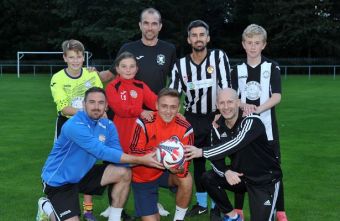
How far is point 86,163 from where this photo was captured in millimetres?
4973

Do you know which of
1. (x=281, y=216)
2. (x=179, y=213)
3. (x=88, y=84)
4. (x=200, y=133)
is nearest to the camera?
(x=179, y=213)

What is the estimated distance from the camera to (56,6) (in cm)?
4994

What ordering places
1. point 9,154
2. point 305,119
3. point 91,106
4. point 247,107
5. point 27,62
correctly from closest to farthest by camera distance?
point 91,106
point 247,107
point 9,154
point 305,119
point 27,62

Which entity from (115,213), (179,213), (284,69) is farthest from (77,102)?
(284,69)

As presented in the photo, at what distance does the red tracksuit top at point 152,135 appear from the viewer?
5098 millimetres

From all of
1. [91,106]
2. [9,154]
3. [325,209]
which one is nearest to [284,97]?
[9,154]

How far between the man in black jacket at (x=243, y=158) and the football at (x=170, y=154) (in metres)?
0.13

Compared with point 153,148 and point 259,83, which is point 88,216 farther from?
point 259,83

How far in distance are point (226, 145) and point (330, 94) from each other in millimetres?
17517

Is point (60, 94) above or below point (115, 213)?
above

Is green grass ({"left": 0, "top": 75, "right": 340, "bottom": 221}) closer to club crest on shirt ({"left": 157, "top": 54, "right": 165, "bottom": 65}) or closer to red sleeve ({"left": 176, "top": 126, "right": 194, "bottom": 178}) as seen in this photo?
red sleeve ({"left": 176, "top": 126, "right": 194, "bottom": 178})

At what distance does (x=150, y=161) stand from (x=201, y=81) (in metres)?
1.47

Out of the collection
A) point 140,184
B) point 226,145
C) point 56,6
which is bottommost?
point 140,184

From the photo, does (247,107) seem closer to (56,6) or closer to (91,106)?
(91,106)
